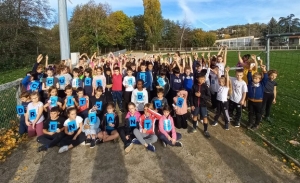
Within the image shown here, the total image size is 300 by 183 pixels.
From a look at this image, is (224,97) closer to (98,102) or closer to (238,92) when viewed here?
(238,92)

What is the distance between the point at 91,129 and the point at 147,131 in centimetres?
139

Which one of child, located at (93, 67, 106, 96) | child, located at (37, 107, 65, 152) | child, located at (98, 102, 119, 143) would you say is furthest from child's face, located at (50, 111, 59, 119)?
child, located at (93, 67, 106, 96)

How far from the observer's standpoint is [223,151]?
554 centimetres

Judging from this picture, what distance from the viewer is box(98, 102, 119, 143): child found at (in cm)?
597

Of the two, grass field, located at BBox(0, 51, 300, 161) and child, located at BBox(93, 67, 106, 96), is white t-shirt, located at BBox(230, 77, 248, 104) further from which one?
child, located at BBox(93, 67, 106, 96)

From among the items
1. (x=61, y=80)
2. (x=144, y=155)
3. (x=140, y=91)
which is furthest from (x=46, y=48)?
(x=144, y=155)

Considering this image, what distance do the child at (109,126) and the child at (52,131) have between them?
0.95 m

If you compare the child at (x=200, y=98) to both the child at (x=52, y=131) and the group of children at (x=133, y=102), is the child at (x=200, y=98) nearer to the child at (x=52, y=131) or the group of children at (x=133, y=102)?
the group of children at (x=133, y=102)

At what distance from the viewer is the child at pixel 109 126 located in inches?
235

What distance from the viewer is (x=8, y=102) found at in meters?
8.70

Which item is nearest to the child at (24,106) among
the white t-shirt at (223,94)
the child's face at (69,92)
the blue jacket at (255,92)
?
the child's face at (69,92)

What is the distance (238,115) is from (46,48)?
2557 cm

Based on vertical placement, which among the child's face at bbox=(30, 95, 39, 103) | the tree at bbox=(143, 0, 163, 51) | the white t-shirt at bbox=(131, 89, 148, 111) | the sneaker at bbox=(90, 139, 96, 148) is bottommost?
the sneaker at bbox=(90, 139, 96, 148)

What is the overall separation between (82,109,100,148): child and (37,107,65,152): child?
55 centimetres
